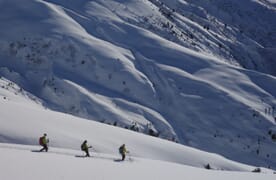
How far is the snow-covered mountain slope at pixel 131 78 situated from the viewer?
60906 mm

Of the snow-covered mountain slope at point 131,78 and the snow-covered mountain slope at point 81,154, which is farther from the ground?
the snow-covered mountain slope at point 81,154

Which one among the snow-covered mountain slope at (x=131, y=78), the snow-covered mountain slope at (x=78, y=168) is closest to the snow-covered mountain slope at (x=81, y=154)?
the snow-covered mountain slope at (x=78, y=168)

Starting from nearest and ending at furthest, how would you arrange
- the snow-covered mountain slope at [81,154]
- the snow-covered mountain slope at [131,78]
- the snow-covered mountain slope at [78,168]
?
the snow-covered mountain slope at [78,168]
the snow-covered mountain slope at [81,154]
the snow-covered mountain slope at [131,78]

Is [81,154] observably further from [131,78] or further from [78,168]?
[131,78]

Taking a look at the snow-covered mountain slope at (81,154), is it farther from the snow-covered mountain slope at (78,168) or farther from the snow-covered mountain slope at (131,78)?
the snow-covered mountain slope at (131,78)

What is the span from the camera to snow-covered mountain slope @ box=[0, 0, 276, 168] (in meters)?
60.9

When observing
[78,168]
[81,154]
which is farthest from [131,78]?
[78,168]

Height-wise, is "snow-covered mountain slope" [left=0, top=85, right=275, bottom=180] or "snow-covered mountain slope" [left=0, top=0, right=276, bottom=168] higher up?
"snow-covered mountain slope" [left=0, top=85, right=275, bottom=180]

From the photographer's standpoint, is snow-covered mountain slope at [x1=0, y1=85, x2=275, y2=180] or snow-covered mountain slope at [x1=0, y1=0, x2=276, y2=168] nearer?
snow-covered mountain slope at [x1=0, y1=85, x2=275, y2=180]

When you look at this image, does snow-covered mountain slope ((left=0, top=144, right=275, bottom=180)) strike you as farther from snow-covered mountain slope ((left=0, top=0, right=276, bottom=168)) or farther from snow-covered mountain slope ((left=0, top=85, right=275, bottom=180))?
snow-covered mountain slope ((left=0, top=0, right=276, bottom=168))

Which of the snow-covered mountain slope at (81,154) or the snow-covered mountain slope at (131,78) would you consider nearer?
the snow-covered mountain slope at (81,154)

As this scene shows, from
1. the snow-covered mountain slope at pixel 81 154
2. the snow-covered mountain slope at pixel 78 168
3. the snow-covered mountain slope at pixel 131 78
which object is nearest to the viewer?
the snow-covered mountain slope at pixel 78 168

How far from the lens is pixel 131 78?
69.9 m

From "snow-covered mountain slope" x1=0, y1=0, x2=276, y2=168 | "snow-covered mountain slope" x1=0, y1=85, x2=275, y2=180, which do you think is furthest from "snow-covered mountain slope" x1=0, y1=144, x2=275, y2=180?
"snow-covered mountain slope" x1=0, y1=0, x2=276, y2=168
